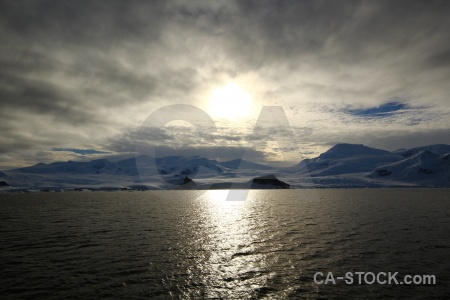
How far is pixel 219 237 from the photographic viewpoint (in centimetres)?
5694

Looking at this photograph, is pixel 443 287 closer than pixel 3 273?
Yes

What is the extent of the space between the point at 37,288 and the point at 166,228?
132 feet

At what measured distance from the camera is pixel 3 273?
106ft

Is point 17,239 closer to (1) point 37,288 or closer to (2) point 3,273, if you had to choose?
(2) point 3,273

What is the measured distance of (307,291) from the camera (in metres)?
27.8

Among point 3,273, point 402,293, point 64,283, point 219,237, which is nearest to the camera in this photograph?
point 402,293

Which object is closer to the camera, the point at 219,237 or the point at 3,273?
the point at 3,273

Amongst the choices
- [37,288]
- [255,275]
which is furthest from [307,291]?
[37,288]

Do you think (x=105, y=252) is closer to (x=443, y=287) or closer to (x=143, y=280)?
(x=143, y=280)

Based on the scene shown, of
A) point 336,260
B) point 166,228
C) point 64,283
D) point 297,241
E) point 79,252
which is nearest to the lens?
point 64,283

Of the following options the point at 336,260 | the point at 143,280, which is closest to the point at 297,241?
the point at 336,260

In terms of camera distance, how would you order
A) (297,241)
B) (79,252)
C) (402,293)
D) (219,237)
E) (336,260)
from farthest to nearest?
(219,237) → (297,241) → (79,252) → (336,260) → (402,293)

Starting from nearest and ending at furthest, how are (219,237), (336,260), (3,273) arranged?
(3,273) → (336,260) → (219,237)

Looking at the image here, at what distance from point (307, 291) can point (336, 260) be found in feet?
42.2
